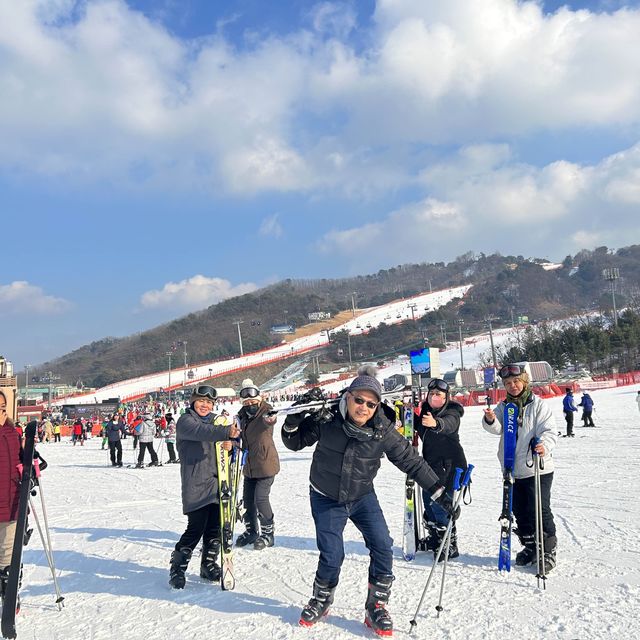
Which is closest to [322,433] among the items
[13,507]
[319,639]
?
[319,639]

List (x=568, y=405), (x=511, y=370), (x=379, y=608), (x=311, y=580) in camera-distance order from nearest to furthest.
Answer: (x=379, y=608) < (x=311, y=580) < (x=511, y=370) < (x=568, y=405)

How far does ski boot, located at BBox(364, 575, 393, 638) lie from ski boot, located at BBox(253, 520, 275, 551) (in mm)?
2223

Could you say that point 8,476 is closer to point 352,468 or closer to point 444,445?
point 352,468

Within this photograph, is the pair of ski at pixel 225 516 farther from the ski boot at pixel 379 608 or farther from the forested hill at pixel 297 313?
the forested hill at pixel 297 313

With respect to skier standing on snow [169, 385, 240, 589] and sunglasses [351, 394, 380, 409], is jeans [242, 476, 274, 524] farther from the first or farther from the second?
sunglasses [351, 394, 380, 409]

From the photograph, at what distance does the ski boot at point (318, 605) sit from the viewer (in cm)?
385

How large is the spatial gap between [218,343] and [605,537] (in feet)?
441

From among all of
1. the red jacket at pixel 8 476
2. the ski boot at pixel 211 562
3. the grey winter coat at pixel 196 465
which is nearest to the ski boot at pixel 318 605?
the ski boot at pixel 211 562

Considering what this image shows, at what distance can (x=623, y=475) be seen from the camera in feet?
31.0

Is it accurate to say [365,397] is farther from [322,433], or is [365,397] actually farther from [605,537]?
[605,537]

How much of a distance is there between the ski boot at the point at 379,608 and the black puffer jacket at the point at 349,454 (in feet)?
1.92

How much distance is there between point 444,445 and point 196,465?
7.55 feet

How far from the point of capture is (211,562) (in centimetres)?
489

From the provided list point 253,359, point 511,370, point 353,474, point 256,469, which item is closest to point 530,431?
point 511,370
